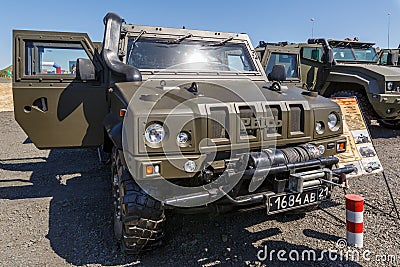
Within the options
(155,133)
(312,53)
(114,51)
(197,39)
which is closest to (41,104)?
(114,51)

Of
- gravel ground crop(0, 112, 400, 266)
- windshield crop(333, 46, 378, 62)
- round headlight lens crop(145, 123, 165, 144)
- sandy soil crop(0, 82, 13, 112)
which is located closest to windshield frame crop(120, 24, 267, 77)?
round headlight lens crop(145, 123, 165, 144)

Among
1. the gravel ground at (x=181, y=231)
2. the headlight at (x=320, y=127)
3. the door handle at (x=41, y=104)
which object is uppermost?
the door handle at (x=41, y=104)

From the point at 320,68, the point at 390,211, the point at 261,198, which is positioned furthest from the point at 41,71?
the point at 320,68

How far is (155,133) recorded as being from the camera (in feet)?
8.13

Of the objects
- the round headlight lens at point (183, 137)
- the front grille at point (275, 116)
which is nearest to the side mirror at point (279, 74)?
the front grille at point (275, 116)

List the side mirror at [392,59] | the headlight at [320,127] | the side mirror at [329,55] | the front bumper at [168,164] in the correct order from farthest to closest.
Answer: the side mirror at [392,59]
the side mirror at [329,55]
the headlight at [320,127]
the front bumper at [168,164]

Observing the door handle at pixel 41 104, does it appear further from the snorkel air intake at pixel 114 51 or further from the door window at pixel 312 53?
the door window at pixel 312 53

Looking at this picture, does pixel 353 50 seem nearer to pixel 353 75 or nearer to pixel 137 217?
pixel 353 75

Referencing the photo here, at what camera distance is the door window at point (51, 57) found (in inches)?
144

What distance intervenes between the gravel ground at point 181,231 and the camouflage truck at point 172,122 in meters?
0.32

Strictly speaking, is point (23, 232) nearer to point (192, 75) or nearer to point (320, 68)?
point (192, 75)

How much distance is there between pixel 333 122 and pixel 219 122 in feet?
4.43

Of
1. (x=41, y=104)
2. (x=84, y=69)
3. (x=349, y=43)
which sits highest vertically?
(x=349, y=43)

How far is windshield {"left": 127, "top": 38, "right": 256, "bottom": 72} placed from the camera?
3.79 m
